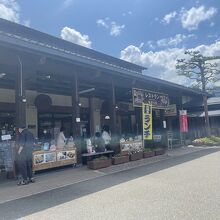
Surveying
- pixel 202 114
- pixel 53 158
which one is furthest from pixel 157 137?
pixel 202 114

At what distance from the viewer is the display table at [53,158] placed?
10.3 m

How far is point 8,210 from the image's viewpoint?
6.25 m

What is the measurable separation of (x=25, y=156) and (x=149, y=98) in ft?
26.9

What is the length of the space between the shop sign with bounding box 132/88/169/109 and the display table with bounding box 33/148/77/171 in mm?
4272

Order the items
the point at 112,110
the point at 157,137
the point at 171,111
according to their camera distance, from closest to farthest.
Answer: the point at 112,110 → the point at 157,137 → the point at 171,111

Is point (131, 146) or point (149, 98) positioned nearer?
point (131, 146)

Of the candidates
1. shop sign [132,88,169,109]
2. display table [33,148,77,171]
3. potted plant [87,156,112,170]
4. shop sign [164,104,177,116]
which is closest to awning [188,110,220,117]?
shop sign [164,104,177,116]

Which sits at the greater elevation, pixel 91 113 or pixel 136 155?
pixel 91 113

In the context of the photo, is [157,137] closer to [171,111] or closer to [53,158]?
[171,111]

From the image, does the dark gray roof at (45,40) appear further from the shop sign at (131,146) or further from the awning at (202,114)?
the awning at (202,114)

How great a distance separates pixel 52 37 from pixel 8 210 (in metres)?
14.6

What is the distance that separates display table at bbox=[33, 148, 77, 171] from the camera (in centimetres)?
1028

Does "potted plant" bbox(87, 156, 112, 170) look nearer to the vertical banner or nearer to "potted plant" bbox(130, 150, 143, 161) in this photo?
"potted plant" bbox(130, 150, 143, 161)

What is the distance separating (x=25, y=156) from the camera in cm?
913
